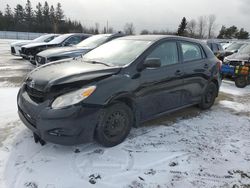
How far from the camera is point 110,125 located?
331 centimetres

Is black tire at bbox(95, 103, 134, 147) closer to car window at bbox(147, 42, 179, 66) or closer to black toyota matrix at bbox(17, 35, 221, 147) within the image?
black toyota matrix at bbox(17, 35, 221, 147)

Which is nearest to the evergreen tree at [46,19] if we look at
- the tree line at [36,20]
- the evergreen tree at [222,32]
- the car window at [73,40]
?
the tree line at [36,20]

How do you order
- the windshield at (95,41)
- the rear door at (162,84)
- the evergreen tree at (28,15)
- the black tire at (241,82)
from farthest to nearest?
the evergreen tree at (28,15) < the windshield at (95,41) < the black tire at (241,82) < the rear door at (162,84)

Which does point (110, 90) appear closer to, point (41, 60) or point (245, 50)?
point (41, 60)

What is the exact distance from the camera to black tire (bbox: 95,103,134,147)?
10.4 feet

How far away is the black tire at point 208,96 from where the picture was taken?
17.2ft

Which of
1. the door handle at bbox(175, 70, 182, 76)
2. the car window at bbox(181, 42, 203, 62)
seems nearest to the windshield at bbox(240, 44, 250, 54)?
the car window at bbox(181, 42, 203, 62)

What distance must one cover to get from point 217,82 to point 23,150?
4429mm

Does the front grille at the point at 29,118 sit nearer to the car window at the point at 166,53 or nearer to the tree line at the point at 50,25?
the car window at the point at 166,53

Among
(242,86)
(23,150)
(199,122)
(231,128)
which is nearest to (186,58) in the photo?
(199,122)

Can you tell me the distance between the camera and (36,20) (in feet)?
227

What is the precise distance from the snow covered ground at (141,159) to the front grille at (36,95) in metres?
0.73

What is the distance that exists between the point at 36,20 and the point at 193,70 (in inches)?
2891

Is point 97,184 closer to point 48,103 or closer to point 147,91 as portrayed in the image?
point 48,103
